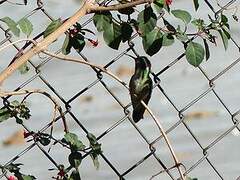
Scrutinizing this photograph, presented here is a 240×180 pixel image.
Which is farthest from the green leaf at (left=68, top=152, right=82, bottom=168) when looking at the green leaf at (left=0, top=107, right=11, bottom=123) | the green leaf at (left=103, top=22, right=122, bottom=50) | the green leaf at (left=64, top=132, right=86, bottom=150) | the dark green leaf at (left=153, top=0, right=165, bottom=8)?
the dark green leaf at (left=153, top=0, right=165, bottom=8)

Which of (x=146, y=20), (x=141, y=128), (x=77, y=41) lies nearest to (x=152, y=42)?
(x=146, y=20)

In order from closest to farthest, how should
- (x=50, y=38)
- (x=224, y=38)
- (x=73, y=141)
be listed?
(x=50, y=38) < (x=73, y=141) < (x=224, y=38)

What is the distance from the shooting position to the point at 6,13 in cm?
425

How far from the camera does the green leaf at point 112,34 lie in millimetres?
2684

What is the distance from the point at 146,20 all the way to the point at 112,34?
10 cm

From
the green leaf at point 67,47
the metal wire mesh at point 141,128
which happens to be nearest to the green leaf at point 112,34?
the green leaf at point 67,47

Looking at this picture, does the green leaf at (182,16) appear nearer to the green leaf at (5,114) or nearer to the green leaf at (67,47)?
the green leaf at (67,47)

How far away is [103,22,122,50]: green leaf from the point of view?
2.68 m

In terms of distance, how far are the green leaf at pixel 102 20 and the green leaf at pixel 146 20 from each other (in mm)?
89

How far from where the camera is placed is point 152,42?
8.95 ft

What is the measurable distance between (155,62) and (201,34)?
4.92ft

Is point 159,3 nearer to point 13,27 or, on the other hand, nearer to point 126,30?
point 126,30

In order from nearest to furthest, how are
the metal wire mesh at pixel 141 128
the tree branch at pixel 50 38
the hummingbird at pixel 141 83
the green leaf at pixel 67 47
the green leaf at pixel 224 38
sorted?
1. the tree branch at pixel 50 38
2. the hummingbird at pixel 141 83
3. the green leaf at pixel 67 47
4. the green leaf at pixel 224 38
5. the metal wire mesh at pixel 141 128

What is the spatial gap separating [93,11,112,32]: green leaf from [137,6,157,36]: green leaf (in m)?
0.09
